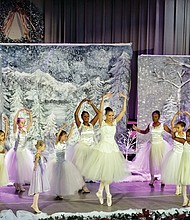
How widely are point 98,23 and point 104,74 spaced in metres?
2.49

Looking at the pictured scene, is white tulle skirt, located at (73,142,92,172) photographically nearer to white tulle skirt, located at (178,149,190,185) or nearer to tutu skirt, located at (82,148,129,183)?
tutu skirt, located at (82,148,129,183)

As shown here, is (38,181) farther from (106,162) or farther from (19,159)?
(19,159)

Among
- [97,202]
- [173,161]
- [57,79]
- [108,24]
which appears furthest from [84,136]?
[108,24]

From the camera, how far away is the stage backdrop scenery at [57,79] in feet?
28.6

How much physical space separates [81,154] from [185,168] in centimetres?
156

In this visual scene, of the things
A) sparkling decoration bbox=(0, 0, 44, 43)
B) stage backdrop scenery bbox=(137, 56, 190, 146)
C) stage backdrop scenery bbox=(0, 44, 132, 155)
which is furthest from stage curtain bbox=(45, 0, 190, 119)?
stage backdrop scenery bbox=(0, 44, 132, 155)

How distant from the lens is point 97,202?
24.7 ft

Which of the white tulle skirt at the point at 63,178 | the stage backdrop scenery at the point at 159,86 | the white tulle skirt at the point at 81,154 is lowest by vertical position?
the white tulle skirt at the point at 63,178

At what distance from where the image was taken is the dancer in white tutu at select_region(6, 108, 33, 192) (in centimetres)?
807

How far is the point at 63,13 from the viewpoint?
→ 36.7ft

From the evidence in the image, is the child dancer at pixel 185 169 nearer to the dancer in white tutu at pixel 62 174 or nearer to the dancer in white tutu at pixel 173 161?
the dancer in white tutu at pixel 173 161

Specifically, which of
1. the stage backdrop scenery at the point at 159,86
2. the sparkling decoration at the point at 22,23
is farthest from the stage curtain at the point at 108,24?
the stage backdrop scenery at the point at 159,86

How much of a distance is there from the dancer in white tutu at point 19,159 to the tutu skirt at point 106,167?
3.63ft

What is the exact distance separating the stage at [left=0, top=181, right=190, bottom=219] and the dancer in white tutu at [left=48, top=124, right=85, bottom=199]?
0.53ft
